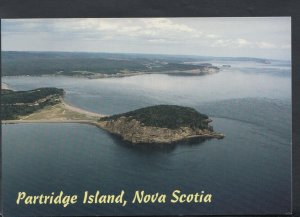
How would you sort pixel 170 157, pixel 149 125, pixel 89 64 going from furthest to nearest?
1. pixel 89 64
2. pixel 149 125
3. pixel 170 157

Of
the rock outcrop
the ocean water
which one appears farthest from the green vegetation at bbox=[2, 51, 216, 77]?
the rock outcrop

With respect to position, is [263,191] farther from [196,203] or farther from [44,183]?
[44,183]

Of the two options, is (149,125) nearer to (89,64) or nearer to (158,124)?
(158,124)

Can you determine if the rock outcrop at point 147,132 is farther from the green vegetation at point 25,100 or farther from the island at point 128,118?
the green vegetation at point 25,100

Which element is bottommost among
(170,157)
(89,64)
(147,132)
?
(170,157)

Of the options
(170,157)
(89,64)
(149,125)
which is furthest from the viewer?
(89,64)

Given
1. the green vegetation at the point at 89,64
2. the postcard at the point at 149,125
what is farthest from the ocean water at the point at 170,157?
the green vegetation at the point at 89,64

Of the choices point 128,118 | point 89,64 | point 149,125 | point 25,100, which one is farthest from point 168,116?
point 25,100
